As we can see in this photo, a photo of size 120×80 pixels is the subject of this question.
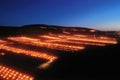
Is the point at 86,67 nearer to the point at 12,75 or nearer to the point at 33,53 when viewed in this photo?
the point at 12,75

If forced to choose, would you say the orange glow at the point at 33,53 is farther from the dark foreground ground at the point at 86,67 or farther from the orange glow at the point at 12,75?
the orange glow at the point at 12,75

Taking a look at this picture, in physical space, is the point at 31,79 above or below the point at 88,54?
below

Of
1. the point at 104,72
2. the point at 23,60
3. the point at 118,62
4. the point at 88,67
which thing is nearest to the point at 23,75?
the point at 23,60

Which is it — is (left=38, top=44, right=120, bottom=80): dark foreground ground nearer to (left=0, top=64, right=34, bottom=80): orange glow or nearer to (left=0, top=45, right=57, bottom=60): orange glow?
(left=0, top=64, right=34, bottom=80): orange glow

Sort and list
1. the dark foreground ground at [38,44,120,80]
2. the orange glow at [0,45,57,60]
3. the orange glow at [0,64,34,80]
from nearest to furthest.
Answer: the dark foreground ground at [38,44,120,80], the orange glow at [0,64,34,80], the orange glow at [0,45,57,60]

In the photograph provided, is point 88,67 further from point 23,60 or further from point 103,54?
point 23,60

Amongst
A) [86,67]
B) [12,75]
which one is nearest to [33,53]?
[12,75]

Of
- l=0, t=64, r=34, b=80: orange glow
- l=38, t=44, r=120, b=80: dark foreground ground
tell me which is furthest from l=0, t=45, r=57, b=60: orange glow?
l=0, t=64, r=34, b=80: orange glow

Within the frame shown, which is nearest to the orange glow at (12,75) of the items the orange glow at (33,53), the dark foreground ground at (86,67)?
the dark foreground ground at (86,67)
